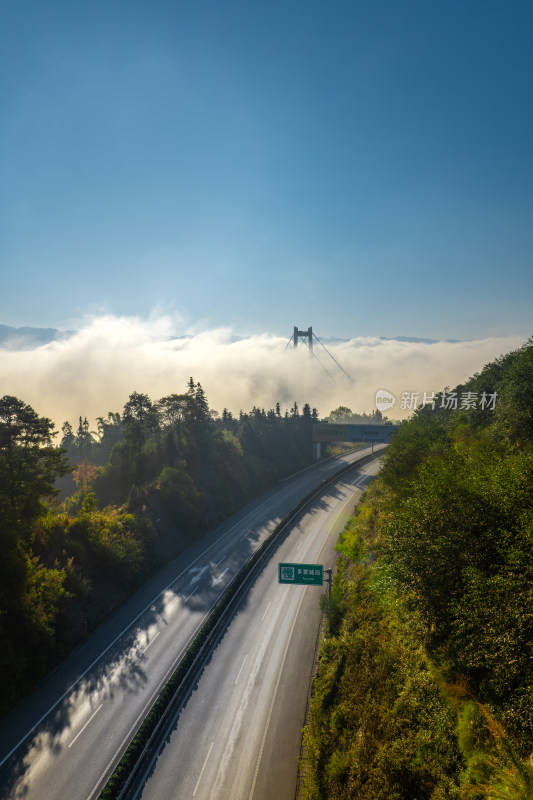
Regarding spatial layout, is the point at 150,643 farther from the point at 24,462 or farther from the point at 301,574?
the point at 24,462

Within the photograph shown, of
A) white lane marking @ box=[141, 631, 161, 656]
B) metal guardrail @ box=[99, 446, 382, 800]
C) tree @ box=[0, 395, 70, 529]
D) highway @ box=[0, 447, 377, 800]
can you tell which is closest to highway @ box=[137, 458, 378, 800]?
metal guardrail @ box=[99, 446, 382, 800]

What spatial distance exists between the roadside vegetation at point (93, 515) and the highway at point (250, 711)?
15.5 meters

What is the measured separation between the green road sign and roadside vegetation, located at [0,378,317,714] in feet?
73.5

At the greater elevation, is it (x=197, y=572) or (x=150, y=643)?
(x=197, y=572)

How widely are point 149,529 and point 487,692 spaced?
5021 centimetres

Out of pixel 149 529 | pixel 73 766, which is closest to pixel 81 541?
pixel 149 529

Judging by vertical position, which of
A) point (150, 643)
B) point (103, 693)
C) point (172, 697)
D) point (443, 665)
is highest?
point (443, 665)

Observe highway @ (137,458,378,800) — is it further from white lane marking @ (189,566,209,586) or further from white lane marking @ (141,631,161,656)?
white lane marking @ (189,566,209,586)

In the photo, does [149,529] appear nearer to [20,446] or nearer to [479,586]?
[20,446]

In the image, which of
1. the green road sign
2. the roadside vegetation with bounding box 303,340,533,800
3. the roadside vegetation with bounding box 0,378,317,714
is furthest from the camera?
the green road sign

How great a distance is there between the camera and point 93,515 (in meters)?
53.9

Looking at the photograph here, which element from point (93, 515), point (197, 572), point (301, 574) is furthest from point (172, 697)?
point (93, 515)

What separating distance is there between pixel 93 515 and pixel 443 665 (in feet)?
160

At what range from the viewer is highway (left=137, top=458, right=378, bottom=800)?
23.3 meters
